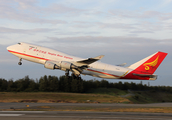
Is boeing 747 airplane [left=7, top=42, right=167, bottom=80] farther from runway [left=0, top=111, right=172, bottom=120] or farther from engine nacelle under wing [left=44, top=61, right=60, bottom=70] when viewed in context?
runway [left=0, top=111, right=172, bottom=120]

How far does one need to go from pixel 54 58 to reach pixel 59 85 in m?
39.8

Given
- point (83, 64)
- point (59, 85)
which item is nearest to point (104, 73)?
point (83, 64)

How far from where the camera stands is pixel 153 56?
46.0 m

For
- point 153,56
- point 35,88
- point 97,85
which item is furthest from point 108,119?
point 97,85

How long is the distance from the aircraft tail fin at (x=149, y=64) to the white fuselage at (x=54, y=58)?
329 cm

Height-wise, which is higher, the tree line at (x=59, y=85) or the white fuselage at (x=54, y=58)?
the white fuselage at (x=54, y=58)

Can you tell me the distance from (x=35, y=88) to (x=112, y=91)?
26732 millimetres

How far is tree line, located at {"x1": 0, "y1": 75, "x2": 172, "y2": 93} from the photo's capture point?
7212cm

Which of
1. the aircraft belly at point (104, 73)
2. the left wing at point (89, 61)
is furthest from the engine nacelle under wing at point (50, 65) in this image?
the aircraft belly at point (104, 73)

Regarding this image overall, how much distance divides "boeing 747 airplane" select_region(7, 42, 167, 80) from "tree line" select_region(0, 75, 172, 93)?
28856mm

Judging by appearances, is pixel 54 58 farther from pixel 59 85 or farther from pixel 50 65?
pixel 59 85

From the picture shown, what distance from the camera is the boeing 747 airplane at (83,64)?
41938mm

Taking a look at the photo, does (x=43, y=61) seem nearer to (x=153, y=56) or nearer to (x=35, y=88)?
(x=153, y=56)

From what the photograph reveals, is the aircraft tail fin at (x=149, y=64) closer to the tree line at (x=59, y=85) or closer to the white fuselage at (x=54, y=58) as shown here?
the white fuselage at (x=54, y=58)
